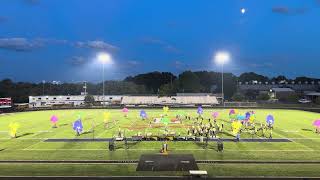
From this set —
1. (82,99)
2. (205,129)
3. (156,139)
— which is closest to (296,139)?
(205,129)

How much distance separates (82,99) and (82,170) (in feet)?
428

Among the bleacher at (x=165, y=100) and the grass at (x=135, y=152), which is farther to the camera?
the bleacher at (x=165, y=100)

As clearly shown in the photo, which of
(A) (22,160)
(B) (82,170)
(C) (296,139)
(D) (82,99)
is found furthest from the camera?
(D) (82,99)

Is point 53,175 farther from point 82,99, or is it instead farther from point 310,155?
point 82,99

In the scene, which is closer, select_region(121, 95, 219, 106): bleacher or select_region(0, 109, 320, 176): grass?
select_region(0, 109, 320, 176): grass

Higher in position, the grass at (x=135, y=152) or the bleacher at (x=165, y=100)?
the bleacher at (x=165, y=100)

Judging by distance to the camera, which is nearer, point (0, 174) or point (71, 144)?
point (0, 174)

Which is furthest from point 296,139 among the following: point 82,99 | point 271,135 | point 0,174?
point 82,99

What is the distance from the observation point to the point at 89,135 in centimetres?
4747

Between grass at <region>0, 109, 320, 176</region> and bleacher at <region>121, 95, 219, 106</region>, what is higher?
bleacher at <region>121, 95, 219, 106</region>

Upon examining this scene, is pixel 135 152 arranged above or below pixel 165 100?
below

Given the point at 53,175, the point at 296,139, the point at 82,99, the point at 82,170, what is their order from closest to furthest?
1. the point at 53,175
2. the point at 82,170
3. the point at 296,139
4. the point at 82,99

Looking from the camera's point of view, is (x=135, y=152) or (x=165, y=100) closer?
(x=135, y=152)

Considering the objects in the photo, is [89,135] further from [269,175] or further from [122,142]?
[269,175]
